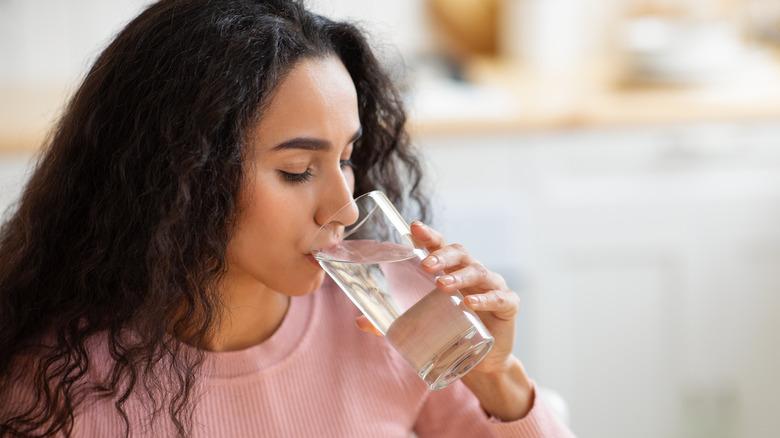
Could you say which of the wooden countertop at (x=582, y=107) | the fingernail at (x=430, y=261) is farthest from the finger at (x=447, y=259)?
the wooden countertop at (x=582, y=107)

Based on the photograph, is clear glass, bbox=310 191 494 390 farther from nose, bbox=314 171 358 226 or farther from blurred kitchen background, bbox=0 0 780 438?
blurred kitchen background, bbox=0 0 780 438

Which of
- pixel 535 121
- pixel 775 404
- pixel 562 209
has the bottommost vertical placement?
pixel 775 404

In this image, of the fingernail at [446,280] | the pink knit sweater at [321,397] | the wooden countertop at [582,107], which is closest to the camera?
the fingernail at [446,280]

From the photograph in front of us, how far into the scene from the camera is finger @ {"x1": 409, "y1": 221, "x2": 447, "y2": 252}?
0.88 metres

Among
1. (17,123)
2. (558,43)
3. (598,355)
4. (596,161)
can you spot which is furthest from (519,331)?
(17,123)

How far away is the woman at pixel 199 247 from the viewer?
2.84 feet

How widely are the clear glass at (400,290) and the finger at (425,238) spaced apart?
0.6 inches

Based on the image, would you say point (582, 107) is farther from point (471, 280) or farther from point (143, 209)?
point (143, 209)

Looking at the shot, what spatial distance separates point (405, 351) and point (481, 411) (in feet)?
0.86

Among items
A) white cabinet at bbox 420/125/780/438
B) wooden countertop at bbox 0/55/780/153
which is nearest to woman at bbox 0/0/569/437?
wooden countertop at bbox 0/55/780/153

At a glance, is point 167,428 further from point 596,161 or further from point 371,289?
point 596,161

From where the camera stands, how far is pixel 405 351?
854mm

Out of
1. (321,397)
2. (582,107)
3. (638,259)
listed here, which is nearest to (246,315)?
(321,397)

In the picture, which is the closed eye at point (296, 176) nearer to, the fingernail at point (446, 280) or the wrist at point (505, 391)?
the fingernail at point (446, 280)
